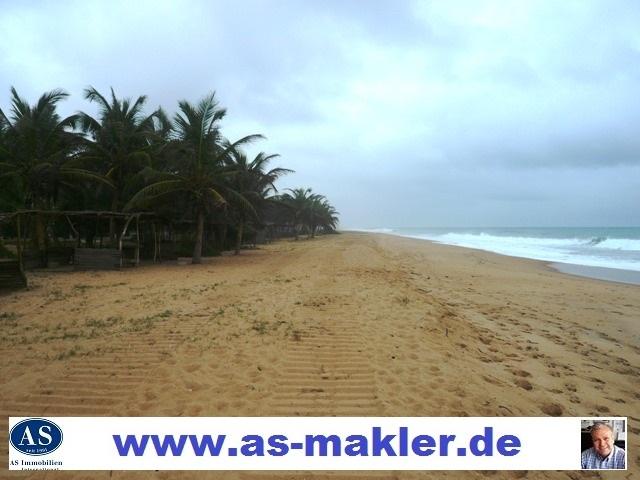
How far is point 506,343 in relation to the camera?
5.09 metres

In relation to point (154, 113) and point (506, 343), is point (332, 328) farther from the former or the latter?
point (154, 113)

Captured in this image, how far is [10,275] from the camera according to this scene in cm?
826


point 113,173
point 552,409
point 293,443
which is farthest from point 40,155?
point 552,409

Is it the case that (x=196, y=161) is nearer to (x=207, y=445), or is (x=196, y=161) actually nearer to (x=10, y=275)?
(x=10, y=275)

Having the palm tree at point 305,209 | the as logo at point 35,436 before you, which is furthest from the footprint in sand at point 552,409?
the palm tree at point 305,209

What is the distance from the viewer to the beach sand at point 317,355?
3090mm

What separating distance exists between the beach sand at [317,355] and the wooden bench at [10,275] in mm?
543

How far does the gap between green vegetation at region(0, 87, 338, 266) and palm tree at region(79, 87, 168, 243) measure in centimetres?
5

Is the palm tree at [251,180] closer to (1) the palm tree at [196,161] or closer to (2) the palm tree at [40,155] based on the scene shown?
(1) the palm tree at [196,161]

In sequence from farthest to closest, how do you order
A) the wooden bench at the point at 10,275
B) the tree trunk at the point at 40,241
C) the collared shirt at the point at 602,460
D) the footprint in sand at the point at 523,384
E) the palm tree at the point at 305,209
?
1. the palm tree at the point at 305,209
2. the tree trunk at the point at 40,241
3. the wooden bench at the point at 10,275
4. the footprint in sand at the point at 523,384
5. the collared shirt at the point at 602,460

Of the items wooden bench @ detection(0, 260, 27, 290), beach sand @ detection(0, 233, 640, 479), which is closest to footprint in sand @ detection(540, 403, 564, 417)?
beach sand @ detection(0, 233, 640, 479)


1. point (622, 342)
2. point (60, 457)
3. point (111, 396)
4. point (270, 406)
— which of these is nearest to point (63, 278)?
point (111, 396)

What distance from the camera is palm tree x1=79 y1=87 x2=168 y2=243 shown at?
609 inches

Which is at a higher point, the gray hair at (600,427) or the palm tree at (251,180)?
the palm tree at (251,180)
